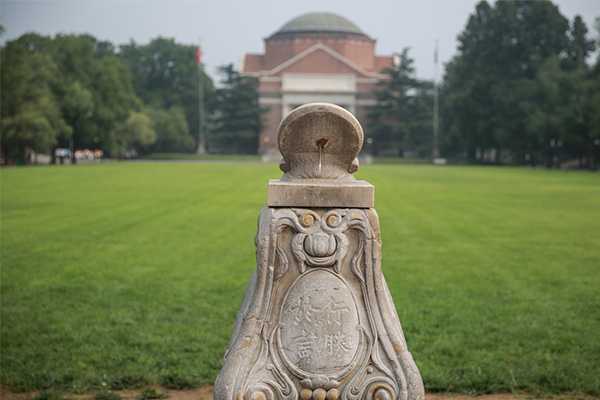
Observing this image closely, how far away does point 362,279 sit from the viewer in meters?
4.38

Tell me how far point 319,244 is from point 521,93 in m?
57.4

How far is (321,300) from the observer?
171 inches

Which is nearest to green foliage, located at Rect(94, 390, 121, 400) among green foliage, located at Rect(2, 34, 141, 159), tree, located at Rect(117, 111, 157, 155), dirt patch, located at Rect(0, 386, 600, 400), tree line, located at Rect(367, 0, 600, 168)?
dirt patch, located at Rect(0, 386, 600, 400)

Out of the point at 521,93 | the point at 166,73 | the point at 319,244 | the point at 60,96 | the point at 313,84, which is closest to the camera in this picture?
the point at 319,244

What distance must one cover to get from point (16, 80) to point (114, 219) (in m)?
36.3

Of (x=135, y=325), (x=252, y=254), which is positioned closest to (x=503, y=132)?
(x=252, y=254)

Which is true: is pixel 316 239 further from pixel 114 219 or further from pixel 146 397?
pixel 114 219

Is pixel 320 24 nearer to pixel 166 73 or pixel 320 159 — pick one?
pixel 166 73

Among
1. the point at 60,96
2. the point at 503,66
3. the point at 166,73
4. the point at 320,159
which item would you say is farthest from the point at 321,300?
the point at 166,73

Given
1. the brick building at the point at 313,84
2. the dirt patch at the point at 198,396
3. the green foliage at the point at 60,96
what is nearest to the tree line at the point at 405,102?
the green foliage at the point at 60,96

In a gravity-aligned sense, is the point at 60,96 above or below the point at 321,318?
above

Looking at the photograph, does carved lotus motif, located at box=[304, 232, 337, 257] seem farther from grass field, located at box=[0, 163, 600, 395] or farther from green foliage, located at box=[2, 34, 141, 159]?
green foliage, located at box=[2, 34, 141, 159]

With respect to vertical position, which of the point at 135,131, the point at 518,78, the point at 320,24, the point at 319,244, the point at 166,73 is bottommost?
the point at 319,244

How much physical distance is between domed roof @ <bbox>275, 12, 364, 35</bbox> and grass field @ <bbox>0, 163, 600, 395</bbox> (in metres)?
75.9
